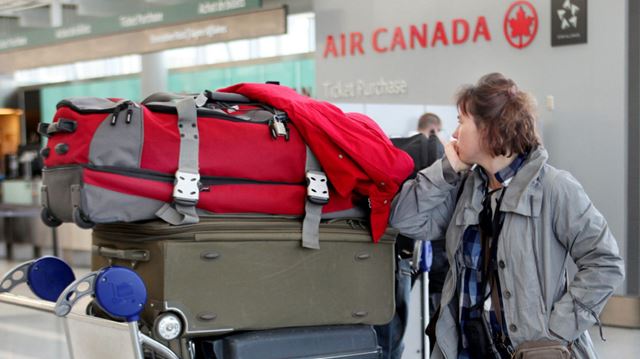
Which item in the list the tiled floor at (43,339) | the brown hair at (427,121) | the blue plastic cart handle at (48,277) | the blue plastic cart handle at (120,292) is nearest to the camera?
the blue plastic cart handle at (120,292)

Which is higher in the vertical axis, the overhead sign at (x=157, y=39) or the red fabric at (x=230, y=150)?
the overhead sign at (x=157, y=39)

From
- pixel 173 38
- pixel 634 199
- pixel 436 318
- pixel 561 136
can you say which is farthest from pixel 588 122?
pixel 436 318

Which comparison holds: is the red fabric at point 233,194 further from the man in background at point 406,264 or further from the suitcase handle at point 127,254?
the man in background at point 406,264

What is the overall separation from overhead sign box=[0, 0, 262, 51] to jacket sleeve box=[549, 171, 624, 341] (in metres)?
6.30

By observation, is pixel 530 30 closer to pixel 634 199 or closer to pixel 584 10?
pixel 584 10

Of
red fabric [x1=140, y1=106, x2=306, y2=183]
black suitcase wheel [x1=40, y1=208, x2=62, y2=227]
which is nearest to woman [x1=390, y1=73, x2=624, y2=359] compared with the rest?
red fabric [x1=140, y1=106, x2=306, y2=183]

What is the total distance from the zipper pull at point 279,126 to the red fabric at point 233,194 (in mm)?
128

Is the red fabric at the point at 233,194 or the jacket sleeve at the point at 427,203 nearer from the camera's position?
the red fabric at the point at 233,194

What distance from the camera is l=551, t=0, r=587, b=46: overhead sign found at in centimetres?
702

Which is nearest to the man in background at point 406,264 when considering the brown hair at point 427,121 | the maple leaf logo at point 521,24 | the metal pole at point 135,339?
the metal pole at point 135,339

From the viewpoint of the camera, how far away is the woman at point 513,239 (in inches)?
79.6

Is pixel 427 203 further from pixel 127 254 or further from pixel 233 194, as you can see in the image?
pixel 127 254

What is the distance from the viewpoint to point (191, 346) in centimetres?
223

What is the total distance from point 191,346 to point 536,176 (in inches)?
37.9
